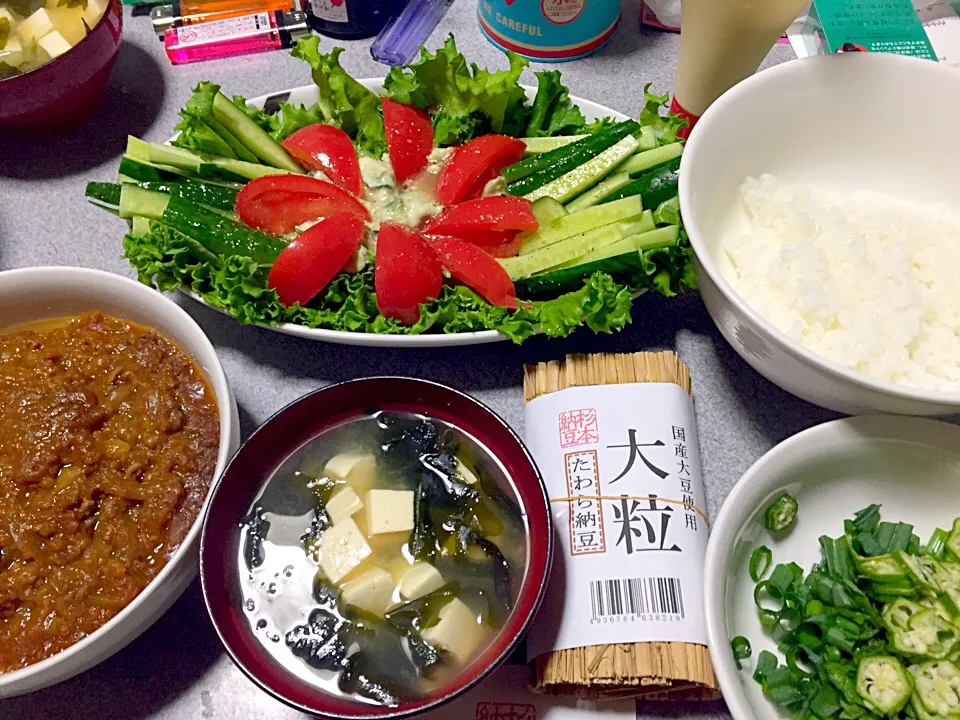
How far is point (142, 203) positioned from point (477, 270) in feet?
2.06

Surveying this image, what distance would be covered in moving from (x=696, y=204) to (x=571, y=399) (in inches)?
14.5

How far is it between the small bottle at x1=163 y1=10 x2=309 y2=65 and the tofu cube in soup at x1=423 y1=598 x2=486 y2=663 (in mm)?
1385

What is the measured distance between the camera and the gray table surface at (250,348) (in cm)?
100

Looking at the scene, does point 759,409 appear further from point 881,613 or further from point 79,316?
point 79,316

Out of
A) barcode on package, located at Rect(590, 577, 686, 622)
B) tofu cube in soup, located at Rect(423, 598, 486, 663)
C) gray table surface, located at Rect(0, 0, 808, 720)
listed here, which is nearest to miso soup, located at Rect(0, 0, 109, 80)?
gray table surface, located at Rect(0, 0, 808, 720)

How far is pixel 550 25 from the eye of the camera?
1526 millimetres

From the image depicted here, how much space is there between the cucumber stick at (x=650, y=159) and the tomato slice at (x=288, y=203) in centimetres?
50

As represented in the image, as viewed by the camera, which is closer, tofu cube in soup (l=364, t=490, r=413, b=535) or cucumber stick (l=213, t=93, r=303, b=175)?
tofu cube in soup (l=364, t=490, r=413, b=535)

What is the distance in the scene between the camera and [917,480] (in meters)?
1.03

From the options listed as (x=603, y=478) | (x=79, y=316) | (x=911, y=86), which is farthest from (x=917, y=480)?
(x=79, y=316)

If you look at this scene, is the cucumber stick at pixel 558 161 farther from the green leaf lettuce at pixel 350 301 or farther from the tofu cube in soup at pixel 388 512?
the tofu cube in soup at pixel 388 512

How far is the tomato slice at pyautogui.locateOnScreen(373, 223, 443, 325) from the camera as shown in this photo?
1.17m

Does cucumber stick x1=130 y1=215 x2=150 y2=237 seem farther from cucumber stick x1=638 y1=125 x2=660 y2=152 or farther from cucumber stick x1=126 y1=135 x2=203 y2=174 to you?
cucumber stick x1=638 y1=125 x2=660 y2=152

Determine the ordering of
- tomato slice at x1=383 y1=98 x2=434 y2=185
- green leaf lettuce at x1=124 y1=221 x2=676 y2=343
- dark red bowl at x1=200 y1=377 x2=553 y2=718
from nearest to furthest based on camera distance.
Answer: dark red bowl at x1=200 y1=377 x2=553 y2=718 < green leaf lettuce at x1=124 y1=221 x2=676 y2=343 < tomato slice at x1=383 y1=98 x2=434 y2=185
